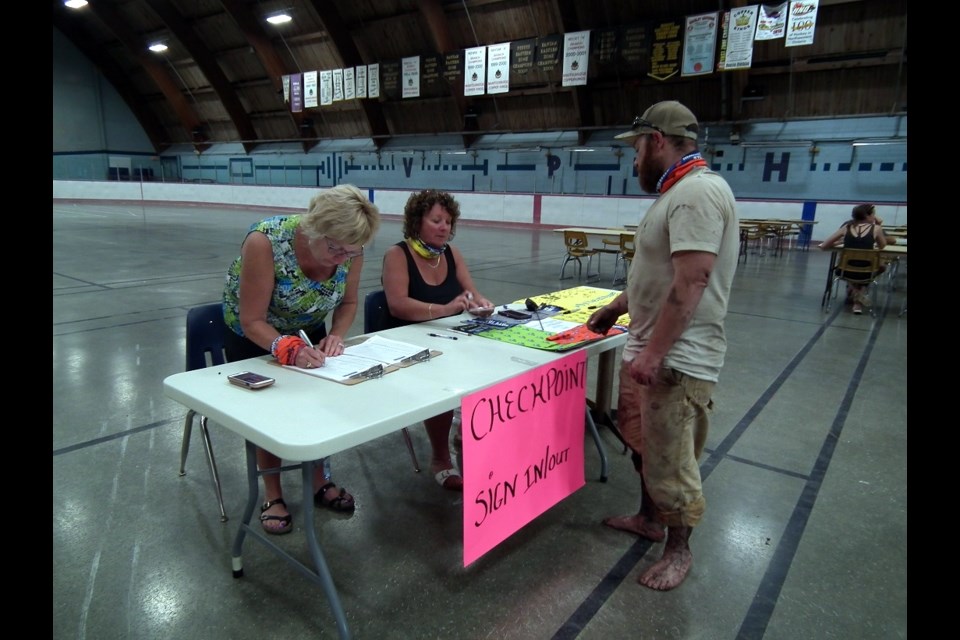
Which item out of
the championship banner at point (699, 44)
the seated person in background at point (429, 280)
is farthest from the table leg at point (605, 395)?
the championship banner at point (699, 44)

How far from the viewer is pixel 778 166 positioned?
13.9 meters

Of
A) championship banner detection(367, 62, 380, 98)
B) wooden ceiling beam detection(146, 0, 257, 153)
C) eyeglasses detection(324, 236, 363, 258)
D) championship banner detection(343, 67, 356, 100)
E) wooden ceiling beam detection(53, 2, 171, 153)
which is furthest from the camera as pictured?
wooden ceiling beam detection(53, 2, 171, 153)

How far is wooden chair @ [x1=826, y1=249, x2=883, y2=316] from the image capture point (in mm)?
5793

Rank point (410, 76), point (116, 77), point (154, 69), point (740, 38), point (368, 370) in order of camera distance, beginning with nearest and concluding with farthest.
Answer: point (368, 370) → point (740, 38) → point (410, 76) → point (154, 69) → point (116, 77)

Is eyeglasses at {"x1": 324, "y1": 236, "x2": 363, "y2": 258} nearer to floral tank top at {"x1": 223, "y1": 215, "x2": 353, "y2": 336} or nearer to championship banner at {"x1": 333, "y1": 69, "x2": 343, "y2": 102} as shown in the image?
floral tank top at {"x1": 223, "y1": 215, "x2": 353, "y2": 336}

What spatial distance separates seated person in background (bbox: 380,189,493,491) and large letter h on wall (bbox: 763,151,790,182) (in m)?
14.0

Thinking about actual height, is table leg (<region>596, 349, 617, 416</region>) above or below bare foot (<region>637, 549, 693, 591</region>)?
above

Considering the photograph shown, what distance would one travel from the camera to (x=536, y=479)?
Answer: 196 cm

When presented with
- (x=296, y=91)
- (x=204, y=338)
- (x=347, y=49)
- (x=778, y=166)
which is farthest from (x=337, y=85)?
(x=204, y=338)

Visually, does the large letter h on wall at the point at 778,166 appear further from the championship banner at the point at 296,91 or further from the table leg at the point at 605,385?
the championship banner at the point at 296,91

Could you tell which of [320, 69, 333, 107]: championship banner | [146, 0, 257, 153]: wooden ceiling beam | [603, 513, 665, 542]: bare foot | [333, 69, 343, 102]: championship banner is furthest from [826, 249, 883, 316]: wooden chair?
[146, 0, 257, 153]: wooden ceiling beam

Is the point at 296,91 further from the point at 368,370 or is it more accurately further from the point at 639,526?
the point at 639,526

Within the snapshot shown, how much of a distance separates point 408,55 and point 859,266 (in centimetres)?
1573

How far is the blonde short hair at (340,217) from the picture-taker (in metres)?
1.79
